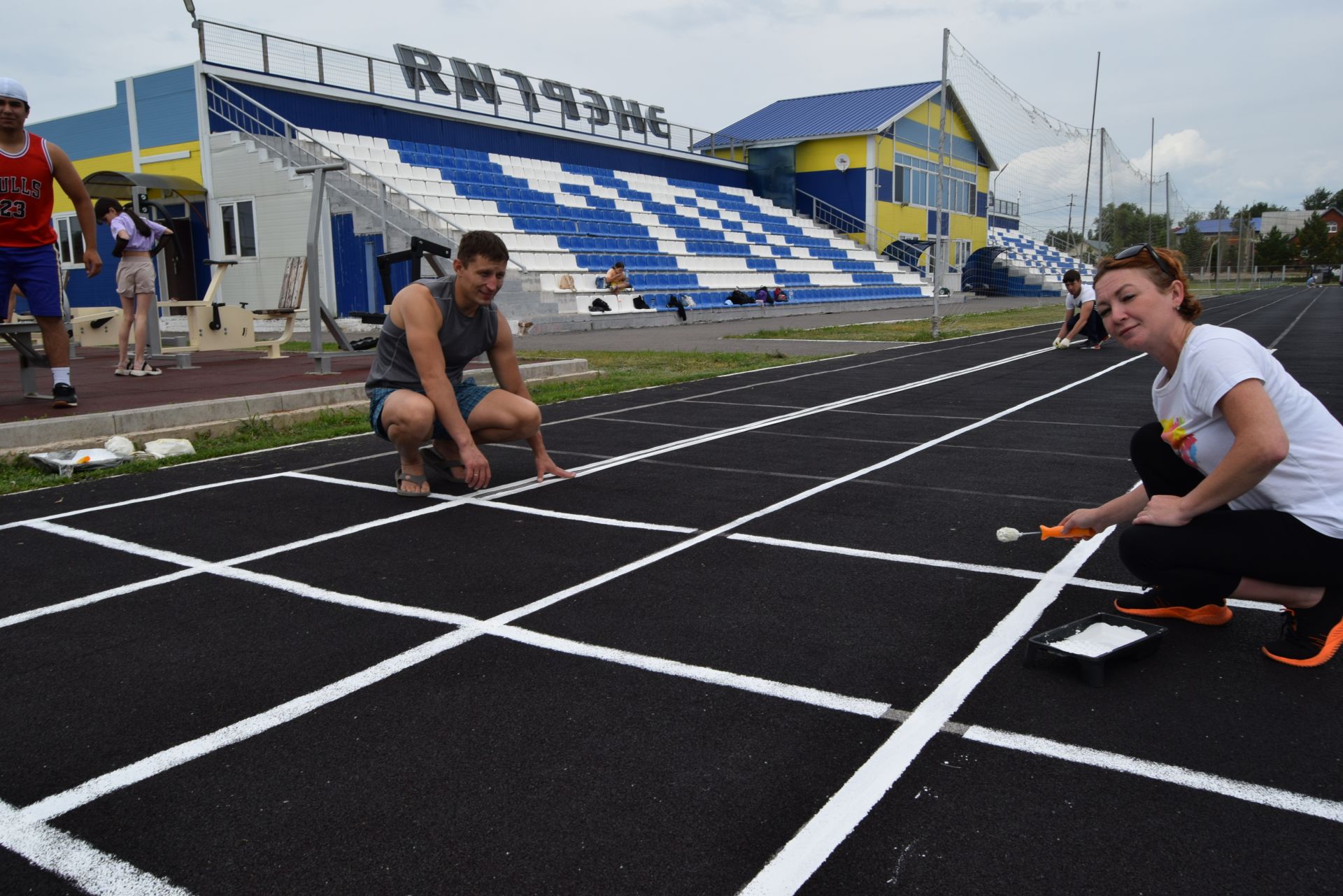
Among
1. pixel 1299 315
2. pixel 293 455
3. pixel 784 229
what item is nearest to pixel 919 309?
pixel 784 229

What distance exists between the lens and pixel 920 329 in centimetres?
2220

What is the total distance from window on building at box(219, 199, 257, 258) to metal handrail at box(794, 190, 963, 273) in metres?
26.1

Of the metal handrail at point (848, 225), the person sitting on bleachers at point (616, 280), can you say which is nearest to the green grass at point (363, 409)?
the person sitting on bleachers at point (616, 280)

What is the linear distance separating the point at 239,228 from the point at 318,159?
256 centimetres

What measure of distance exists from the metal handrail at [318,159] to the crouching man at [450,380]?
15319 mm

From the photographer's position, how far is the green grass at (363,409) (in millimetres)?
6406

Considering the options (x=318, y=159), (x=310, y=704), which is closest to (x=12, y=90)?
(x=310, y=704)

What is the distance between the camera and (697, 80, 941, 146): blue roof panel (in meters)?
41.3

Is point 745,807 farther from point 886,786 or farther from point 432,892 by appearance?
point 432,892

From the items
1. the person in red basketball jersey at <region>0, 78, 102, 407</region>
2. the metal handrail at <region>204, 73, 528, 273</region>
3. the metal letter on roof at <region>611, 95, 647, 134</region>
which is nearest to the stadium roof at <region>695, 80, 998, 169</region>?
the metal letter on roof at <region>611, 95, 647, 134</region>

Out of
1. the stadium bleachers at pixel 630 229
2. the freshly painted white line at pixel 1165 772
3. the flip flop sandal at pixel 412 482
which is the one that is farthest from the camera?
the stadium bleachers at pixel 630 229

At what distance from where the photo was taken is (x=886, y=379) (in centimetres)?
1182

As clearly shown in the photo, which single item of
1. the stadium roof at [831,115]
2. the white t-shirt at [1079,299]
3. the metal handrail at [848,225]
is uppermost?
the stadium roof at [831,115]

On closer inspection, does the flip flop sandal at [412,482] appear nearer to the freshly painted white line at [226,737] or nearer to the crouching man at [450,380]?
the crouching man at [450,380]
